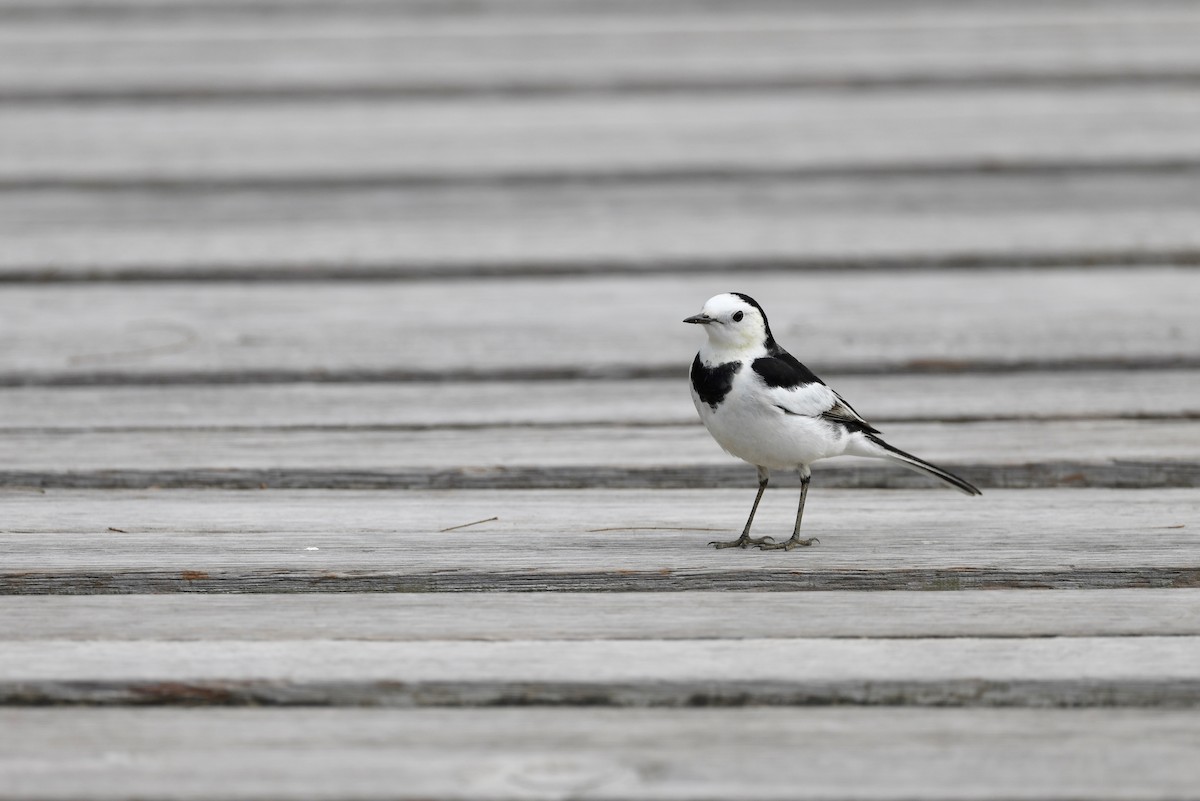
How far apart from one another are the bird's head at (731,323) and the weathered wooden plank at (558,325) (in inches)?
25.7

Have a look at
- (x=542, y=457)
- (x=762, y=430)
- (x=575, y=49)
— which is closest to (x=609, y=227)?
(x=575, y=49)

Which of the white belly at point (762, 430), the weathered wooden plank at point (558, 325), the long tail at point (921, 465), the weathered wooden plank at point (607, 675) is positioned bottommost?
the weathered wooden plank at point (607, 675)

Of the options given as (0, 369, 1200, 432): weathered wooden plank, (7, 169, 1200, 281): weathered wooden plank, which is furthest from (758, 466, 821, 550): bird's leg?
(7, 169, 1200, 281): weathered wooden plank

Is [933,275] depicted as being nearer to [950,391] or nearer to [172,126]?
[950,391]

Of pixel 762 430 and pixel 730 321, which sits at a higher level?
pixel 730 321

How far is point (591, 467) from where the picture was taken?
2.76 m

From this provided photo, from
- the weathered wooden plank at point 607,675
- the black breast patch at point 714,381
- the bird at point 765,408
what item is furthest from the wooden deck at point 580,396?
the black breast patch at point 714,381

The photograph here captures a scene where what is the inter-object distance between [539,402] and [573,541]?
83 cm

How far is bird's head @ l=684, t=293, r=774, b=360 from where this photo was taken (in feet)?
8.73

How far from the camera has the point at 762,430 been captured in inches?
99.6

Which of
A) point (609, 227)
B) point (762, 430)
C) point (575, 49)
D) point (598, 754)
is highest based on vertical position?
point (575, 49)

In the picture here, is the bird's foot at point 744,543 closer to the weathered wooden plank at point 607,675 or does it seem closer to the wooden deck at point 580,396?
the wooden deck at point 580,396

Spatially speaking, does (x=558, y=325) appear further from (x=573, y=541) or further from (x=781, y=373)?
(x=573, y=541)

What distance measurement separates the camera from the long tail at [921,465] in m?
2.59
